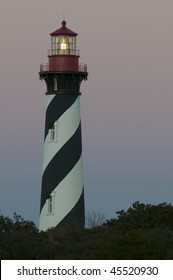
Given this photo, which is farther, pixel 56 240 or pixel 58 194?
pixel 58 194

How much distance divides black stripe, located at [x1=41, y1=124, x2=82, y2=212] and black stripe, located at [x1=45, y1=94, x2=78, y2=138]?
1009 millimetres

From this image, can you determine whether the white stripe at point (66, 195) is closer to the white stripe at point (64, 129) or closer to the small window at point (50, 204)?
the small window at point (50, 204)

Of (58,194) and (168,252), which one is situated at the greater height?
(58,194)

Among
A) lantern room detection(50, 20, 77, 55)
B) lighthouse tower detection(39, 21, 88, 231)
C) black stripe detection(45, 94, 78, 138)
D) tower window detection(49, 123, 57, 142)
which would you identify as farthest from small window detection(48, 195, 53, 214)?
lantern room detection(50, 20, 77, 55)

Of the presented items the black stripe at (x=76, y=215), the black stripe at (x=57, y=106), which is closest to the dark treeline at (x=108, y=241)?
the black stripe at (x=76, y=215)

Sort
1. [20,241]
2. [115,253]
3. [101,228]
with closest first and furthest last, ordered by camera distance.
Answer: [115,253] → [20,241] → [101,228]

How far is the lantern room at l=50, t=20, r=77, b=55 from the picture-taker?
57.6 meters

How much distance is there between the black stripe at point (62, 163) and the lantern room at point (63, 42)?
3.59 metres

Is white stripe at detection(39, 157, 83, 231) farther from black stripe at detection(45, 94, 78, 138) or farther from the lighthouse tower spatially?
black stripe at detection(45, 94, 78, 138)

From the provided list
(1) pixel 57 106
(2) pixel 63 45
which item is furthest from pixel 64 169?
(2) pixel 63 45

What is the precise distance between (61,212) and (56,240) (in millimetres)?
7400
